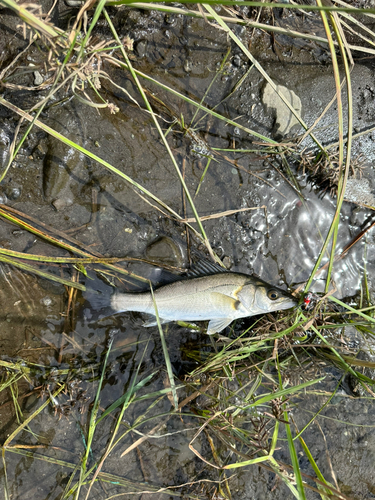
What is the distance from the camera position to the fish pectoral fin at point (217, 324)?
3.63 metres

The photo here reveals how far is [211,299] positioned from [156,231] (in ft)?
3.45

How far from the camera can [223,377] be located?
355cm

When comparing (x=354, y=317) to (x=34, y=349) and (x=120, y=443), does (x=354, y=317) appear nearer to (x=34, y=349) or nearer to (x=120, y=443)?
(x=120, y=443)

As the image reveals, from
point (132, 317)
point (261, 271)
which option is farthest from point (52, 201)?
point (261, 271)

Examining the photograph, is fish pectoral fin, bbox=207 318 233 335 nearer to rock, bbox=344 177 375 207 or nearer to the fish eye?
the fish eye

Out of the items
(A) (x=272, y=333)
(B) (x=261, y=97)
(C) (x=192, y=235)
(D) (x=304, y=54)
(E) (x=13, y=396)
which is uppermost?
(D) (x=304, y=54)

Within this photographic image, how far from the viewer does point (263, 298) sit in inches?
139

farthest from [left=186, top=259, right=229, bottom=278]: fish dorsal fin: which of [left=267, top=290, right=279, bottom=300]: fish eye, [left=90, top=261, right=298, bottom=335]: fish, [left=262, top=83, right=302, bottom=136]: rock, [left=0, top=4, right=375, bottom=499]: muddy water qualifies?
[left=262, top=83, right=302, bottom=136]: rock

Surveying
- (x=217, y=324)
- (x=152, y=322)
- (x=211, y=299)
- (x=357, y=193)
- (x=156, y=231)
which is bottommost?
(x=152, y=322)

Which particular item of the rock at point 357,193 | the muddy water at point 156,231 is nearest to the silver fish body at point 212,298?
the muddy water at point 156,231

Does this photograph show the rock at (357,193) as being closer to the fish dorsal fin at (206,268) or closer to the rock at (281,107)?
the rock at (281,107)

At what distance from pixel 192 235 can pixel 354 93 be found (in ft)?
9.10

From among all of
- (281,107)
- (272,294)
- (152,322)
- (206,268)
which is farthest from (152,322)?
(281,107)

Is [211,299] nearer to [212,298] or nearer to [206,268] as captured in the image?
[212,298]
